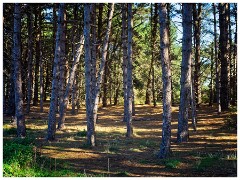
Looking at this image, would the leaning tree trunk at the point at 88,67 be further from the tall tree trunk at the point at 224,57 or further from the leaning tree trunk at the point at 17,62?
the tall tree trunk at the point at 224,57

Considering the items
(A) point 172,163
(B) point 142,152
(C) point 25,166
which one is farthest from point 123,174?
(B) point 142,152

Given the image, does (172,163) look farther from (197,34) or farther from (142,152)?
(197,34)

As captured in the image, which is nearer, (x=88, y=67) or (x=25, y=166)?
(x=25, y=166)

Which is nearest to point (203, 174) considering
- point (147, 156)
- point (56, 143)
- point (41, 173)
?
point (147, 156)

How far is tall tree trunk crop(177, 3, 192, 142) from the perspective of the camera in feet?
41.9

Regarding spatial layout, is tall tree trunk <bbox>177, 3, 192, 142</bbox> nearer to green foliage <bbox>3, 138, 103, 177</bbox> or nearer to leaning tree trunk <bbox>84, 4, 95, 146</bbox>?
leaning tree trunk <bbox>84, 4, 95, 146</bbox>

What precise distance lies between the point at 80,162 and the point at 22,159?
2004 mm

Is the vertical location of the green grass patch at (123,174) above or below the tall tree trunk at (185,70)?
below

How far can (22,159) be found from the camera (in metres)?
8.17

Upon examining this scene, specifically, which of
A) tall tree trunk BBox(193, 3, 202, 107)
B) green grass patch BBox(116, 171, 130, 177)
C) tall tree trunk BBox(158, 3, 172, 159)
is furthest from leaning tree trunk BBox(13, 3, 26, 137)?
tall tree trunk BBox(193, 3, 202, 107)

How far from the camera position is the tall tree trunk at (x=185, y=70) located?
12.8m

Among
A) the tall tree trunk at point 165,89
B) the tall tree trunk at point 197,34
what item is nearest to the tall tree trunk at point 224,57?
the tall tree trunk at point 197,34

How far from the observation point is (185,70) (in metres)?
13.0

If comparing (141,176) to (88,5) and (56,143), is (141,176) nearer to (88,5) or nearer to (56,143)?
(56,143)
